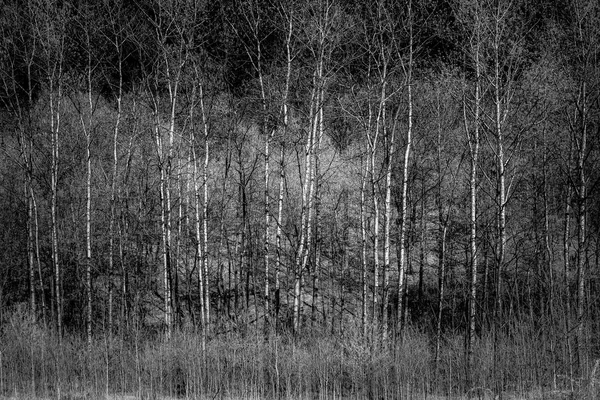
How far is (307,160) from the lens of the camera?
60.3 feet

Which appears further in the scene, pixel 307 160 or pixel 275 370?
pixel 307 160

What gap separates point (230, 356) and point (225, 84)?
37.9 ft

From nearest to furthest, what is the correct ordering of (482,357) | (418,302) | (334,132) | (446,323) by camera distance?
1. (482,357)
2. (446,323)
3. (418,302)
4. (334,132)

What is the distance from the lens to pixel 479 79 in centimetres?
1708

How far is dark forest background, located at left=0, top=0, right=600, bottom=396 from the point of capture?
17.8 metres

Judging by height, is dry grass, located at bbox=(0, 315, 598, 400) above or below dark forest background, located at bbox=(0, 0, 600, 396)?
below

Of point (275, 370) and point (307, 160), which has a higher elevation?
point (307, 160)

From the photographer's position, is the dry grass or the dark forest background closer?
the dry grass

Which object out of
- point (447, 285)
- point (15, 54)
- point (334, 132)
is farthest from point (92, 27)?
point (447, 285)

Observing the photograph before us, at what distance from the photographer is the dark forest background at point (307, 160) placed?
17.8 metres

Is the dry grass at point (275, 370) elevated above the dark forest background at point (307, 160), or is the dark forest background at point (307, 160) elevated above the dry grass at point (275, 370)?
the dark forest background at point (307, 160)

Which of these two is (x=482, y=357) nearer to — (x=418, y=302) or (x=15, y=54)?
(x=418, y=302)

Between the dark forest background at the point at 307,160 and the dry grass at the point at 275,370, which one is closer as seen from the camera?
the dry grass at the point at 275,370

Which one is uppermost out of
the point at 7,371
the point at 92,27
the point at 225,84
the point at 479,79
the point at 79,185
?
the point at 92,27
